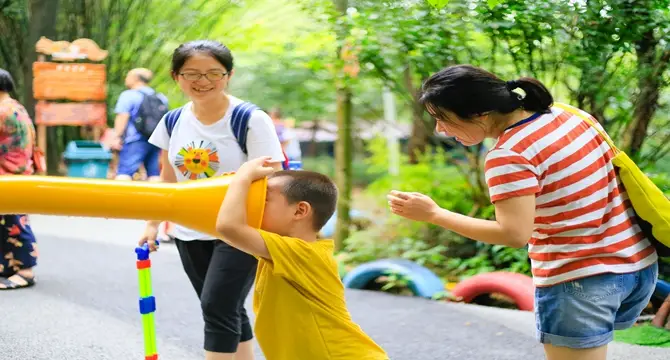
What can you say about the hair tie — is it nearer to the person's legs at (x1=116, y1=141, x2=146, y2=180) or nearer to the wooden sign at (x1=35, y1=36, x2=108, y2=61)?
the person's legs at (x1=116, y1=141, x2=146, y2=180)

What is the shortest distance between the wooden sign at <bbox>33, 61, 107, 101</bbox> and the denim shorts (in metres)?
9.89

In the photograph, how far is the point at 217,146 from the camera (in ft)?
9.42

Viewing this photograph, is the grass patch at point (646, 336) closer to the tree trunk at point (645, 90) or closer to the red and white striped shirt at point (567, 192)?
the tree trunk at point (645, 90)

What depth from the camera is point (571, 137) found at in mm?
2121

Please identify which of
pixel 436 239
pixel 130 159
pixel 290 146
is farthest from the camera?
pixel 290 146

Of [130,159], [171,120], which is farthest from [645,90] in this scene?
[130,159]

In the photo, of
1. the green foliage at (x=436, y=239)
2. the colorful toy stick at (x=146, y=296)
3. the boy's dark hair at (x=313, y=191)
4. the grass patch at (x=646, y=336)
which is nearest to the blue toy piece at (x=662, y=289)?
the grass patch at (x=646, y=336)

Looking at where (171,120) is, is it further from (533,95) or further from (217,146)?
(533,95)

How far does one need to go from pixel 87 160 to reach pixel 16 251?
5.75m

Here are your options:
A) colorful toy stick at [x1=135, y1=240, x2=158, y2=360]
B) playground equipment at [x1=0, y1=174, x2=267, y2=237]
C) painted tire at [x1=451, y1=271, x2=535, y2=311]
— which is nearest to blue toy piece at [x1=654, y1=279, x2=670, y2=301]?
painted tire at [x1=451, y1=271, x2=535, y2=311]

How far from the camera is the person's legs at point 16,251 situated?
5.45 m

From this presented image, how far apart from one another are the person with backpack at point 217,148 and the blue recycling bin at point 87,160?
27.8ft

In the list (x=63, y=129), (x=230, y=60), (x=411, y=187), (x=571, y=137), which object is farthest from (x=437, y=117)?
(x=63, y=129)

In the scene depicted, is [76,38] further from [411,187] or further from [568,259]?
[568,259]
